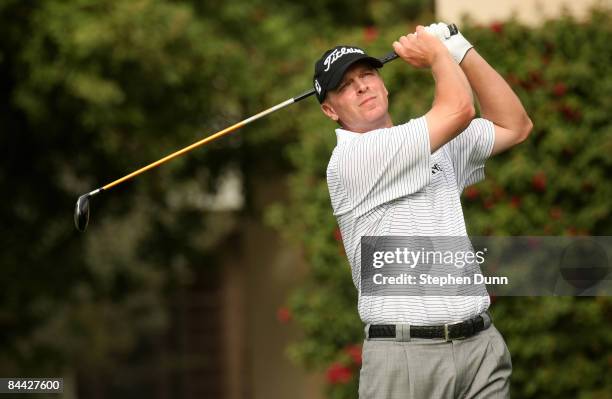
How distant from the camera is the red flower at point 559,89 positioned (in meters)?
6.53

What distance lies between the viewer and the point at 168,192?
399 inches

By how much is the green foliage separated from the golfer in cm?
281

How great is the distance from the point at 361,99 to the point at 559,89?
310 centimetres

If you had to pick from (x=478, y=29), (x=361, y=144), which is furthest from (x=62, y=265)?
(x=361, y=144)

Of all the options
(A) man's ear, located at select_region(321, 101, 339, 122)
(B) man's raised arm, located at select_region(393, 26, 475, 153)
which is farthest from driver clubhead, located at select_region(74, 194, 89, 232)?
(B) man's raised arm, located at select_region(393, 26, 475, 153)

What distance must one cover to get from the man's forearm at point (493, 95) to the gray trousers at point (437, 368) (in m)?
0.73

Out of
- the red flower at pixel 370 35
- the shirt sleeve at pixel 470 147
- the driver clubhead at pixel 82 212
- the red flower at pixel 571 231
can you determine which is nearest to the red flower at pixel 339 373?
the red flower at pixel 571 231

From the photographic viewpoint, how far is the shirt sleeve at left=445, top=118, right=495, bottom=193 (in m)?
3.80

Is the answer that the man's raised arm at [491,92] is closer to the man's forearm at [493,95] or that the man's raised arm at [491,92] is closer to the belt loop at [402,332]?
the man's forearm at [493,95]

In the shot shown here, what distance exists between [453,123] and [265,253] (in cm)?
709

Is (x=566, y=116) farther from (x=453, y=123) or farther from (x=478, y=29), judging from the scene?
(x=453, y=123)

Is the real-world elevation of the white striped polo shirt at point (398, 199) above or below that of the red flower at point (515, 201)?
below

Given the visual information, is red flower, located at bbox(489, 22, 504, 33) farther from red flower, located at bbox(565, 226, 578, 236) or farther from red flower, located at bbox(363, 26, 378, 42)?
red flower, located at bbox(565, 226, 578, 236)

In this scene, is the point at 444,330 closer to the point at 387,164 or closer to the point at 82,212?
the point at 387,164
